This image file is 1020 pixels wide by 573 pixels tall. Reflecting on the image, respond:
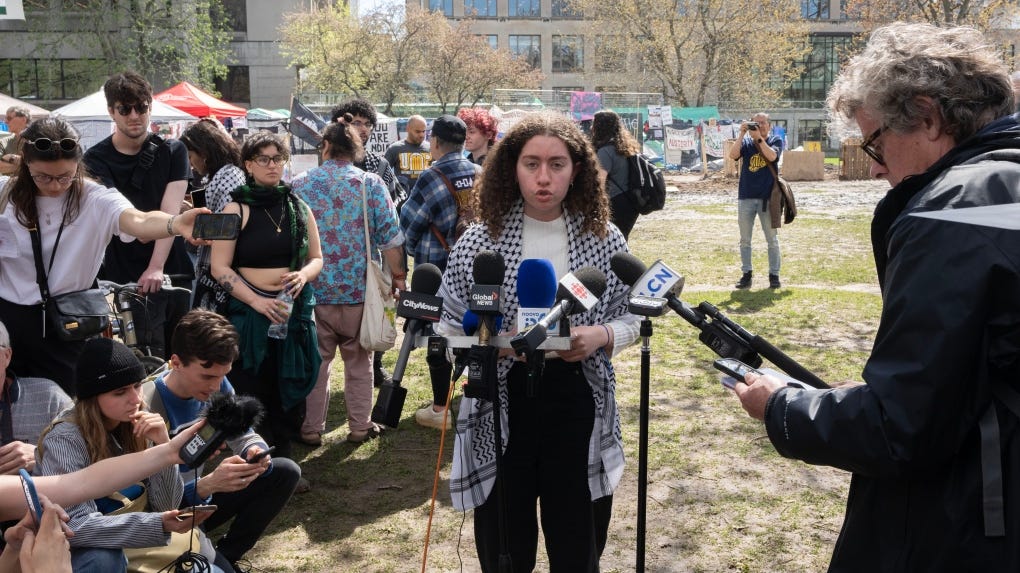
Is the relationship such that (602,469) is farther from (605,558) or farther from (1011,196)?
(1011,196)

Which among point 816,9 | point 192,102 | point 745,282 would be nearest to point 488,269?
point 745,282

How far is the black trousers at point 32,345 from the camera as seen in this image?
13.1ft

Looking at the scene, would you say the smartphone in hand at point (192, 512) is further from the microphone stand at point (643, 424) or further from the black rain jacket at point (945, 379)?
the black rain jacket at point (945, 379)

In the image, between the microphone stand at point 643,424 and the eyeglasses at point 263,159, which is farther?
the eyeglasses at point 263,159

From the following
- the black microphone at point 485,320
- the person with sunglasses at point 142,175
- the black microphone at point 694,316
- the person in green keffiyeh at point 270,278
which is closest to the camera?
the black microphone at point 694,316

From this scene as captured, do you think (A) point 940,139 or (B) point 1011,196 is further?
(A) point 940,139

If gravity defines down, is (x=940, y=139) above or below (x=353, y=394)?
above

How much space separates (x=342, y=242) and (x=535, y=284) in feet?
10.3

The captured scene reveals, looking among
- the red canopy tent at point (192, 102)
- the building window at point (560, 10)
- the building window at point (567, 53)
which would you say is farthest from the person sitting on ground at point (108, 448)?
the building window at point (560, 10)

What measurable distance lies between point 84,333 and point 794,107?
70474 mm

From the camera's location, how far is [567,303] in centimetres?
271

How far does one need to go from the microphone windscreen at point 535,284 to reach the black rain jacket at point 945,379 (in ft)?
3.62

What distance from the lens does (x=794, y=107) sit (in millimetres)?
69438

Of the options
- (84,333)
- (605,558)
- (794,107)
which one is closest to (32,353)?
(84,333)
